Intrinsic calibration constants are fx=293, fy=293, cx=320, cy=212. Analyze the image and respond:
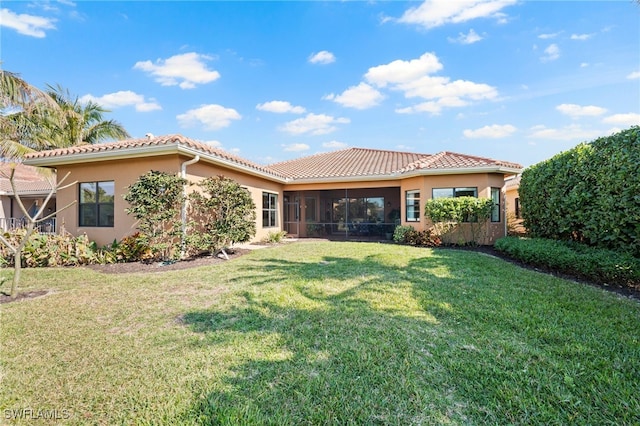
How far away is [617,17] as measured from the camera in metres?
7.05

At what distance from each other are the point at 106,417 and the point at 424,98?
15860mm

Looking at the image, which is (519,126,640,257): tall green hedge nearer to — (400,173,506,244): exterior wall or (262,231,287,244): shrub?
(400,173,506,244): exterior wall

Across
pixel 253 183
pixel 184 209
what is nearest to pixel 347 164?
pixel 253 183

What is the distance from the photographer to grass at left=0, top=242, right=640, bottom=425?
2.42 metres

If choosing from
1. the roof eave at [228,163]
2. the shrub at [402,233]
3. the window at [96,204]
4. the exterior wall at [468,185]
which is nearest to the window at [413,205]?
the exterior wall at [468,185]

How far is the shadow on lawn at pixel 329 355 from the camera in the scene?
7.82 ft

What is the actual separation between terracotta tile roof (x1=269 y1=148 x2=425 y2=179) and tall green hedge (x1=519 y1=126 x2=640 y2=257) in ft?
21.4

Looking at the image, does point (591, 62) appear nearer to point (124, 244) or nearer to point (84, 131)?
point (124, 244)

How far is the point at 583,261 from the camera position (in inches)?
257

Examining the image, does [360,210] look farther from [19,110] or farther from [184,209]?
[19,110]

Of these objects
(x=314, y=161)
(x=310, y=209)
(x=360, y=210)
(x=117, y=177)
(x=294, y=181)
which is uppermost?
(x=314, y=161)

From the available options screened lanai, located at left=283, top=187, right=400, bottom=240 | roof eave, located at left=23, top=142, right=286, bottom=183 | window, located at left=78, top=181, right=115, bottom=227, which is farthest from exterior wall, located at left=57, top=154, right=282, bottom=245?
screened lanai, located at left=283, top=187, right=400, bottom=240

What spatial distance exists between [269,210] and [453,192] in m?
8.71

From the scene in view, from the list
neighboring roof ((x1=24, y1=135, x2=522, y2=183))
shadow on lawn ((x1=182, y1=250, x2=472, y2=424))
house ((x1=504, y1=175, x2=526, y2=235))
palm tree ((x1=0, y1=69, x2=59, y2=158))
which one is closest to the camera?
shadow on lawn ((x1=182, y1=250, x2=472, y2=424))
